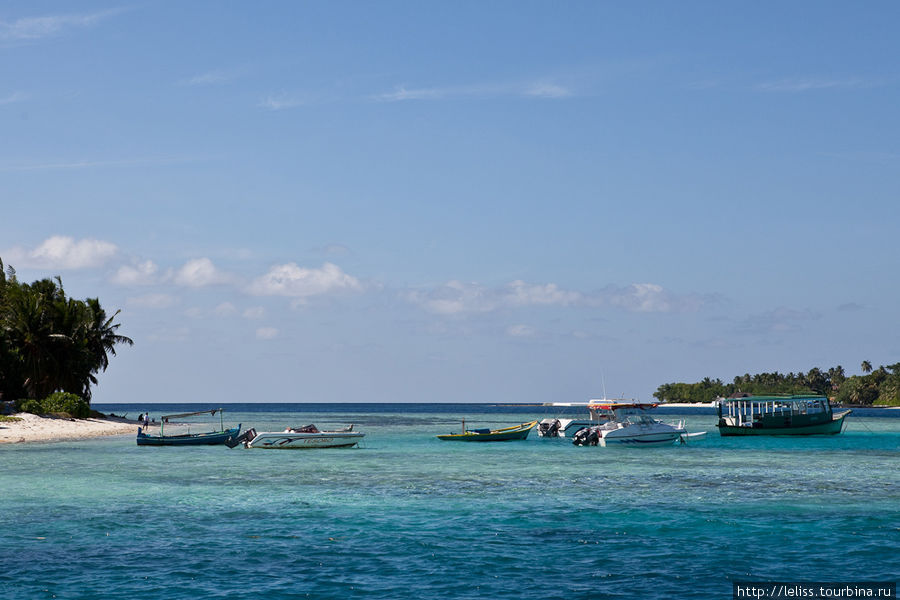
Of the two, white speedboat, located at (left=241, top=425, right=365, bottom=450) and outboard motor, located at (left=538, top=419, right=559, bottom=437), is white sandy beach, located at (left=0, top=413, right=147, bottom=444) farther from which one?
outboard motor, located at (left=538, top=419, right=559, bottom=437)

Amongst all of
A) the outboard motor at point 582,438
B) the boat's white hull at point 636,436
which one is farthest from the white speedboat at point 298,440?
the boat's white hull at point 636,436

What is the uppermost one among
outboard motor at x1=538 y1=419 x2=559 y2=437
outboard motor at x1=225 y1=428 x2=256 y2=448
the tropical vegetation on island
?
the tropical vegetation on island

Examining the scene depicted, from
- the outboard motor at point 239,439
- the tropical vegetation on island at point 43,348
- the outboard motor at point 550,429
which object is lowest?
the outboard motor at point 550,429

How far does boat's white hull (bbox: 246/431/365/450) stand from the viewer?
6550cm

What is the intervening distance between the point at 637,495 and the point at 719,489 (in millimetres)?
4836

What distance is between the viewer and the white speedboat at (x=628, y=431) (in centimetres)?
6644

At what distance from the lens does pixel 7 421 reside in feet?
255

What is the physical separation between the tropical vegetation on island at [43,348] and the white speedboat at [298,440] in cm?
3635

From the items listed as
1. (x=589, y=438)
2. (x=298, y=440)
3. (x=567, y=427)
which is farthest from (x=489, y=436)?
(x=298, y=440)

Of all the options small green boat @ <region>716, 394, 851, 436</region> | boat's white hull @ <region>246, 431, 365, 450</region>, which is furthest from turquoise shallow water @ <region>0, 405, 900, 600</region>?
small green boat @ <region>716, 394, 851, 436</region>

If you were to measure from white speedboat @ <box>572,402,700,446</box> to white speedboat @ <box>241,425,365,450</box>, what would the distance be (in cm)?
1893

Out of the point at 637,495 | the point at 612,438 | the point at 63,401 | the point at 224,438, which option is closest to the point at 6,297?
the point at 63,401

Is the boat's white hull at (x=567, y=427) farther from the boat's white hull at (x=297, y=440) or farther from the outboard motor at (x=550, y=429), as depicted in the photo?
the boat's white hull at (x=297, y=440)

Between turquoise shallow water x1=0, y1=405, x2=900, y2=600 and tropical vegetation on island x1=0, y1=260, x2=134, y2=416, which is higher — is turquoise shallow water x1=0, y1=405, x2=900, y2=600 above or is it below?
below
